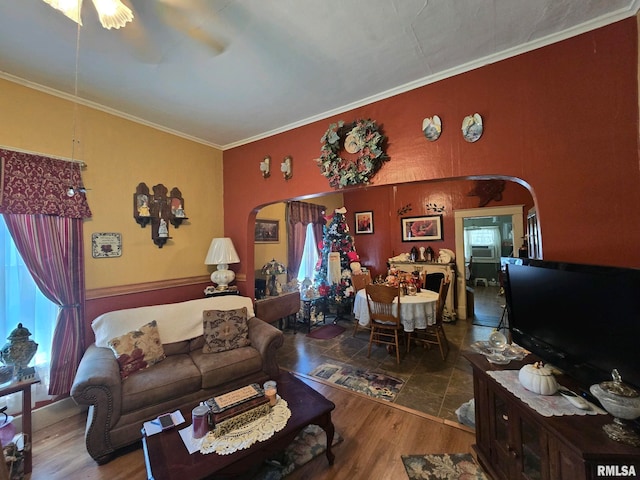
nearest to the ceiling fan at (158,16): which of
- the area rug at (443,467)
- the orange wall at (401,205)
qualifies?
the area rug at (443,467)

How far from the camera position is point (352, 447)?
6.23ft

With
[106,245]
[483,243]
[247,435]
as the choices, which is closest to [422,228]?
[483,243]

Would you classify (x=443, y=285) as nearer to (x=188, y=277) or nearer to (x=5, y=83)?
(x=188, y=277)

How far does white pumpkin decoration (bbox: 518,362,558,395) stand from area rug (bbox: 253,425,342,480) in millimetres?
1383

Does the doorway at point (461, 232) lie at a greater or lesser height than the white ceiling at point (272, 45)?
lesser

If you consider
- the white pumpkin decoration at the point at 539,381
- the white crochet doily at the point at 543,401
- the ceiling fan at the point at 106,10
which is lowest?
the white crochet doily at the point at 543,401

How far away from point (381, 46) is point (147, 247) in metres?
3.10

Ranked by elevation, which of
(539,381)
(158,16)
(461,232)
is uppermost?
(158,16)

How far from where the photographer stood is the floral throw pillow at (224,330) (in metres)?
2.55

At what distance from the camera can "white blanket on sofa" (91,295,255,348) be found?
2.34 m

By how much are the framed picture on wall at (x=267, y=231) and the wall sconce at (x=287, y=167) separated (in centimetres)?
165

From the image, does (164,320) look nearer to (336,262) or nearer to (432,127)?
(432,127)

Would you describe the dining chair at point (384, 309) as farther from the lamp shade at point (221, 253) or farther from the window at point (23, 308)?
the window at point (23, 308)

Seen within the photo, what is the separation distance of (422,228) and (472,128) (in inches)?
146
